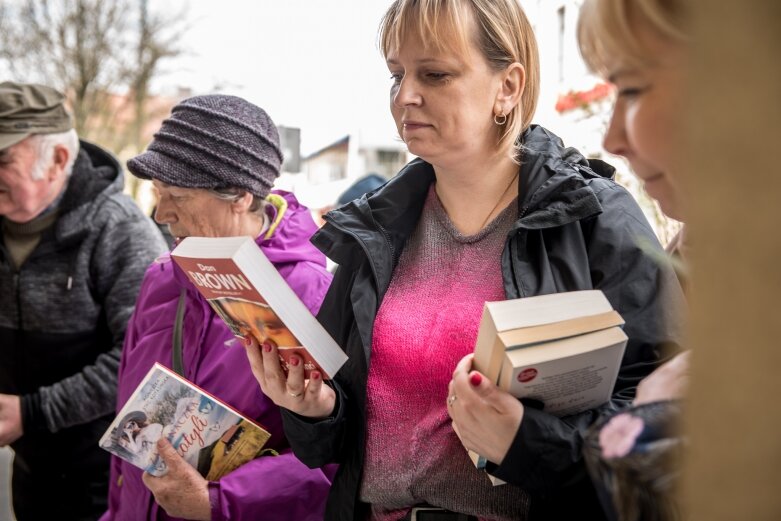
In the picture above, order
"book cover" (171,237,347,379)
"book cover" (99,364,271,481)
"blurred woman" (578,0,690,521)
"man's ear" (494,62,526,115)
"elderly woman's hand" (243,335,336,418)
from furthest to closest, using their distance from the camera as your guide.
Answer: "book cover" (99,364,271,481)
"man's ear" (494,62,526,115)
"elderly woman's hand" (243,335,336,418)
"book cover" (171,237,347,379)
"blurred woman" (578,0,690,521)

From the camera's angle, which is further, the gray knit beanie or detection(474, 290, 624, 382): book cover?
the gray knit beanie

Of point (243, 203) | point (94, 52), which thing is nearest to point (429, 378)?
point (243, 203)

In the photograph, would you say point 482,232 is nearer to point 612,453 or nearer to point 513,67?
point 513,67

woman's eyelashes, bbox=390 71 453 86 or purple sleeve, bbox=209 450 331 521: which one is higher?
woman's eyelashes, bbox=390 71 453 86

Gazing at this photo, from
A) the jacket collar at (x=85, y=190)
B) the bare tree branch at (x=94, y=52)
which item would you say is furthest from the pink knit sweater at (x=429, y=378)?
the bare tree branch at (x=94, y=52)

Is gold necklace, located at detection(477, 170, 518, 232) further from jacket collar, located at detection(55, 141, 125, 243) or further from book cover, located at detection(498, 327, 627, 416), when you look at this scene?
jacket collar, located at detection(55, 141, 125, 243)

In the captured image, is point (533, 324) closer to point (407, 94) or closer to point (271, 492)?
point (407, 94)

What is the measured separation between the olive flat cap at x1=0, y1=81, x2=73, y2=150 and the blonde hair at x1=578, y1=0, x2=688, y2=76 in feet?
7.68

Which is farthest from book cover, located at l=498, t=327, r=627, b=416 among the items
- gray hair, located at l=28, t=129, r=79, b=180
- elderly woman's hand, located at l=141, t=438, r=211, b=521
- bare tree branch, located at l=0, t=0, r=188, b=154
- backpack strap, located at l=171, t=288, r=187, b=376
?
bare tree branch, located at l=0, t=0, r=188, b=154

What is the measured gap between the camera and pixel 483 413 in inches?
44.4

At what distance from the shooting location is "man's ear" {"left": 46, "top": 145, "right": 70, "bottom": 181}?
267 cm

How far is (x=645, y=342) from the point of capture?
127cm

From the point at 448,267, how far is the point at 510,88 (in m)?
0.42

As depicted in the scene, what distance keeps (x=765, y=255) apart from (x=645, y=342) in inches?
35.8
